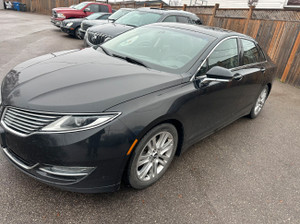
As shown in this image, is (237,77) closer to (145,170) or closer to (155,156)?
(155,156)

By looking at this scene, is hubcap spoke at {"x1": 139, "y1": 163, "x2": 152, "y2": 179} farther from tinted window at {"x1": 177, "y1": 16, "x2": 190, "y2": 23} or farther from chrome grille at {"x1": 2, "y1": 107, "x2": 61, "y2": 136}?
tinted window at {"x1": 177, "y1": 16, "x2": 190, "y2": 23}

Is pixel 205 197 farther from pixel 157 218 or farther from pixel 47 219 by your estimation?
pixel 47 219

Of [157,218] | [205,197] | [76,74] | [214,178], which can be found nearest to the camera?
[157,218]

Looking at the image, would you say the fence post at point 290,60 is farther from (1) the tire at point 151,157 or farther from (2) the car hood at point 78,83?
(1) the tire at point 151,157

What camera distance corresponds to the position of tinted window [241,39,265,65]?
11.7ft

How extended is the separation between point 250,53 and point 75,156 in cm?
327

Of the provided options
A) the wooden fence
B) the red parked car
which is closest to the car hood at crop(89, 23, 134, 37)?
the wooden fence

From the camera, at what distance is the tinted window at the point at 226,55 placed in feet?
9.36

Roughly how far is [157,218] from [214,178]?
996 mm

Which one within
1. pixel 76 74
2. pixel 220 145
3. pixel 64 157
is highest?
pixel 76 74

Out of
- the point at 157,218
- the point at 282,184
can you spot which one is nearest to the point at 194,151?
the point at 282,184

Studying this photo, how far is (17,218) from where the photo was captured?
75.2 inches

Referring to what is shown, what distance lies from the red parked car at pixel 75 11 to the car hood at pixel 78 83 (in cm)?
1080

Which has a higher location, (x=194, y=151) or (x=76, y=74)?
(x=76, y=74)
